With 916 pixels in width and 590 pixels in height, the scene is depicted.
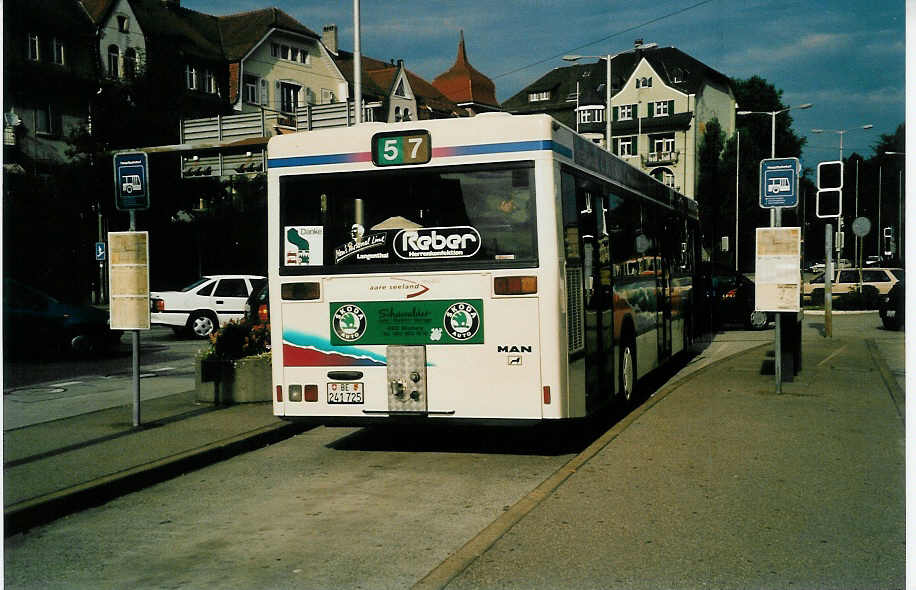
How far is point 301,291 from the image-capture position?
8.75 metres

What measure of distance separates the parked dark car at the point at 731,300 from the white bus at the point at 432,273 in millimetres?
18063

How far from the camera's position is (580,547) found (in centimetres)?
560

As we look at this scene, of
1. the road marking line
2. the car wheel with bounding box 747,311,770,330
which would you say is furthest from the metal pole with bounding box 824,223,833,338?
the road marking line

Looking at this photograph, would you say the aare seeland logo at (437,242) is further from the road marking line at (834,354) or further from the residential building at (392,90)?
the residential building at (392,90)

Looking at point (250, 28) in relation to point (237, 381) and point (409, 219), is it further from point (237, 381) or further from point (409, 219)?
point (409, 219)

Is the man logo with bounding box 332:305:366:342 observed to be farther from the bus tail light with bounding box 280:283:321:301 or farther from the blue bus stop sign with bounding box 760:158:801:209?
the blue bus stop sign with bounding box 760:158:801:209

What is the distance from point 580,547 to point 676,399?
6091 millimetres

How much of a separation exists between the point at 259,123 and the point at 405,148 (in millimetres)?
17198

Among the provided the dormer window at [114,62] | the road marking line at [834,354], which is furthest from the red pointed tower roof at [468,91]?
the road marking line at [834,354]

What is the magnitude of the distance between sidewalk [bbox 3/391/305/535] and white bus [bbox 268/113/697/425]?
103 centimetres

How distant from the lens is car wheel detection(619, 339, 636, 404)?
10.8 m

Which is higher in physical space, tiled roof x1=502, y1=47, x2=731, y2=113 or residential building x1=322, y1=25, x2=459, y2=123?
tiled roof x1=502, y1=47, x2=731, y2=113

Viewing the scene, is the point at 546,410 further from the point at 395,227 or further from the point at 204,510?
the point at 204,510

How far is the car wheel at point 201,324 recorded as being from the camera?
80.0 ft
